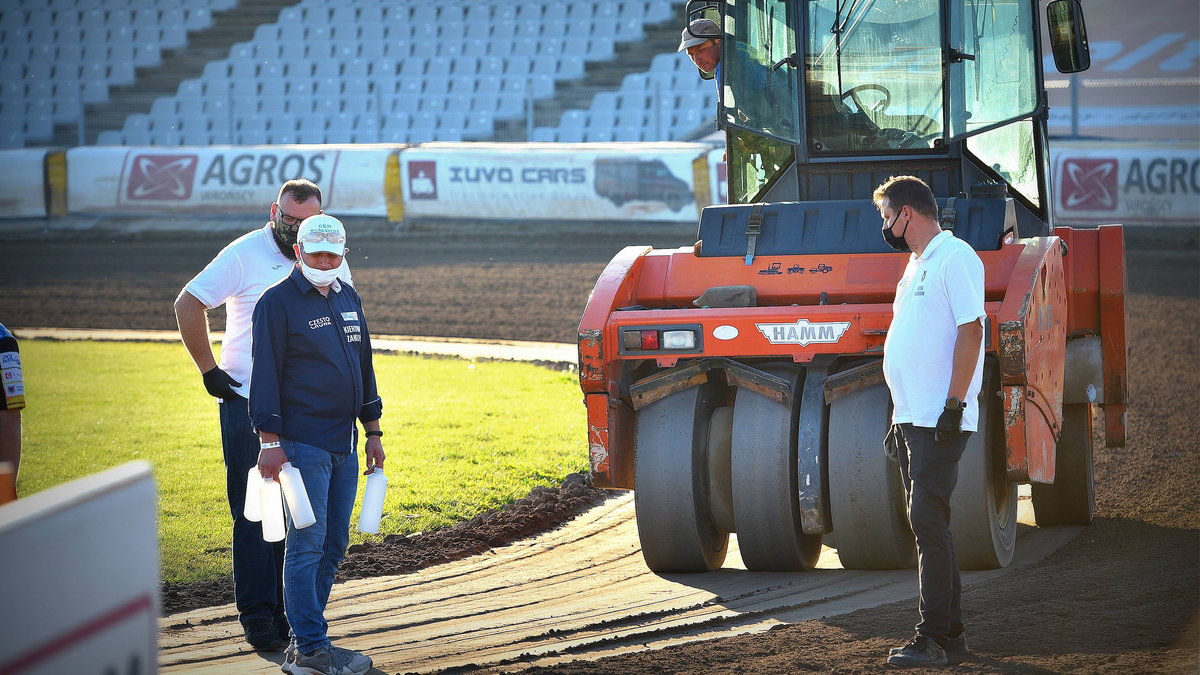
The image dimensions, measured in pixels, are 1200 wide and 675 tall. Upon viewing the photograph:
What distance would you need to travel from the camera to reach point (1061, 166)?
20.7m

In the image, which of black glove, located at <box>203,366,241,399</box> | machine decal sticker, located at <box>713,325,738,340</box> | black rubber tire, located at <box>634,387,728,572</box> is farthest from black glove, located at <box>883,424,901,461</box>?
black glove, located at <box>203,366,241,399</box>

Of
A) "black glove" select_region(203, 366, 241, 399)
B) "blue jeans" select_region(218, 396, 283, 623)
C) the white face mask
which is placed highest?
the white face mask

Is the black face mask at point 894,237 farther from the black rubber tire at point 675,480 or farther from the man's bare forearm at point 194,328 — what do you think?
the man's bare forearm at point 194,328

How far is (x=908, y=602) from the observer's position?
18.6ft

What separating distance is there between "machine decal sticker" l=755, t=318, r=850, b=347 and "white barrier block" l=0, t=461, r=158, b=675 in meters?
4.12

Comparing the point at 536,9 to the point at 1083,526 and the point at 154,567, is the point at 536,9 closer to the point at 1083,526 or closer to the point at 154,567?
the point at 1083,526

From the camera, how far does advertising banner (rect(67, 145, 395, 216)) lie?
80.1 feet

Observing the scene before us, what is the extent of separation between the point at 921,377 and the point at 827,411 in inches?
57.6

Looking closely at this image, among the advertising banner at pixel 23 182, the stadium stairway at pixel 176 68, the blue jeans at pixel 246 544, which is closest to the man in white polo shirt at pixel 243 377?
the blue jeans at pixel 246 544

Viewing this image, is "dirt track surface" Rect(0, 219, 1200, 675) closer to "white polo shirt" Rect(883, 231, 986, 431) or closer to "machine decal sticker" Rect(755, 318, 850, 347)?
"white polo shirt" Rect(883, 231, 986, 431)

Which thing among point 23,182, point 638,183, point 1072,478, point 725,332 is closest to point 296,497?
point 725,332

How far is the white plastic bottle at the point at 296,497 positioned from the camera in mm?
4836

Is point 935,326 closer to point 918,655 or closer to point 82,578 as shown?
point 918,655

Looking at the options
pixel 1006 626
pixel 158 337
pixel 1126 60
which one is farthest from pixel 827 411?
pixel 1126 60
